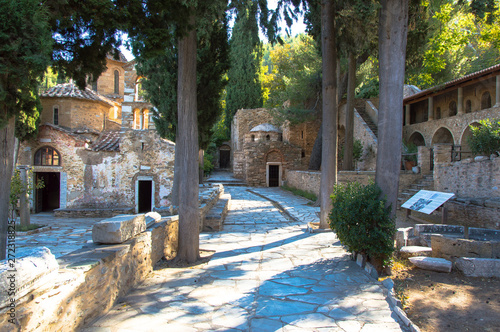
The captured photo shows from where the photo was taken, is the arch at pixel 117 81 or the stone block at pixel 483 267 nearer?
the stone block at pixel 483 267

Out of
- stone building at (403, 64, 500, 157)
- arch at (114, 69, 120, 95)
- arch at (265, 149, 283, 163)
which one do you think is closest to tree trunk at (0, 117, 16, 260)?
stone building at (403, 64, 500, 157)

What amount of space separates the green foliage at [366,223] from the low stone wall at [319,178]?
462cm

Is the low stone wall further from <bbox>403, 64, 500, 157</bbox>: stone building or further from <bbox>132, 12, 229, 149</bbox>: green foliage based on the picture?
<bbox>132, 12, 229, 149</bbox>: green foliage

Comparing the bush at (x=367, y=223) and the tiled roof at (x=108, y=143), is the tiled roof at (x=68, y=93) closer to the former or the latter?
the tiled roof at (x=108, y=143)

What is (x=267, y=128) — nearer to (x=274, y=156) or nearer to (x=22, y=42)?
(x=274, y=156)

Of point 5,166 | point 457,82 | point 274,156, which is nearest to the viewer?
point 5,166

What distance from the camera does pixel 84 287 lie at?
298cm

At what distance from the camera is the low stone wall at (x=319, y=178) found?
13461 mm

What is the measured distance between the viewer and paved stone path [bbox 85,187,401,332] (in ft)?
10.3

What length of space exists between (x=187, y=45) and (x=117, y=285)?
12.4 ft

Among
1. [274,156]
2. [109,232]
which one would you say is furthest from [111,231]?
[274,156]

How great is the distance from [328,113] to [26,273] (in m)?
6.93

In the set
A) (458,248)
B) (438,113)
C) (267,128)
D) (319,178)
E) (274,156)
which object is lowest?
(458,248)

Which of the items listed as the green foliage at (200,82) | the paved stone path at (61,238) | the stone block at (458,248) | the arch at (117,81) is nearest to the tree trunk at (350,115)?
the green foliage at (200,82)
